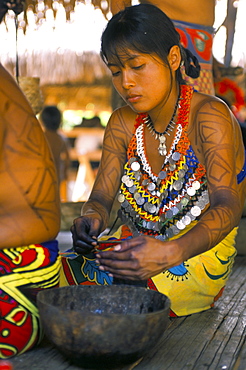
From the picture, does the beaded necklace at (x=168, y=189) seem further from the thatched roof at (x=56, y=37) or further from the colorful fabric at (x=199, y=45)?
the thatched roof at (x=56, y=37)

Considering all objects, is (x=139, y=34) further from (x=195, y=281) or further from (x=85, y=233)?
(x=195, y=281)

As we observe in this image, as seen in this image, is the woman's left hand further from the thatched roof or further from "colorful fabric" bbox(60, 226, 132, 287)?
the thatched roof

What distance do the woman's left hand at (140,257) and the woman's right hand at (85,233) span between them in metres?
0.34

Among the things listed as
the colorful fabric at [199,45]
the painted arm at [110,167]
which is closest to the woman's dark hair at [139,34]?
the painted arm at [110,167]

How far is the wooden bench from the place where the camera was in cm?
166

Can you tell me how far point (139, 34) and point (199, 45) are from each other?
1.16 metres

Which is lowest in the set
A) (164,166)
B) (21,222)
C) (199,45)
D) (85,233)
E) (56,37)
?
(56,37)

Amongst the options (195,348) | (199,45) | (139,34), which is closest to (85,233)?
(195,348)

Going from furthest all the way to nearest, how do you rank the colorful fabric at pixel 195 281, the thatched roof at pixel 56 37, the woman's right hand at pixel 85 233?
the thatched roof at pixel 56 37, the colorful fabric at pixel 195 281, the woman's right hand at pixel 85 233

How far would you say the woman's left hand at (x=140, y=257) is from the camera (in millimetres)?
1618

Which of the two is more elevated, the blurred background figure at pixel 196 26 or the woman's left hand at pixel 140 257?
the blurred background figure at pixel 196 26

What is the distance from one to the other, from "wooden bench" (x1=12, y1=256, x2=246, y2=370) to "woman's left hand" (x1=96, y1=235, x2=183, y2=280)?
0.29 metres

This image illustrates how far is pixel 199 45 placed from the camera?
10.3 feet

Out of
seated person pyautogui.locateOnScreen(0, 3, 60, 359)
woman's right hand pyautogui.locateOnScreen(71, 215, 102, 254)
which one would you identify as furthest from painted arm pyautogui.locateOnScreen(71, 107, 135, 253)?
seated person pyautogui.locateOnScreen(0, 3, 60, 359)
